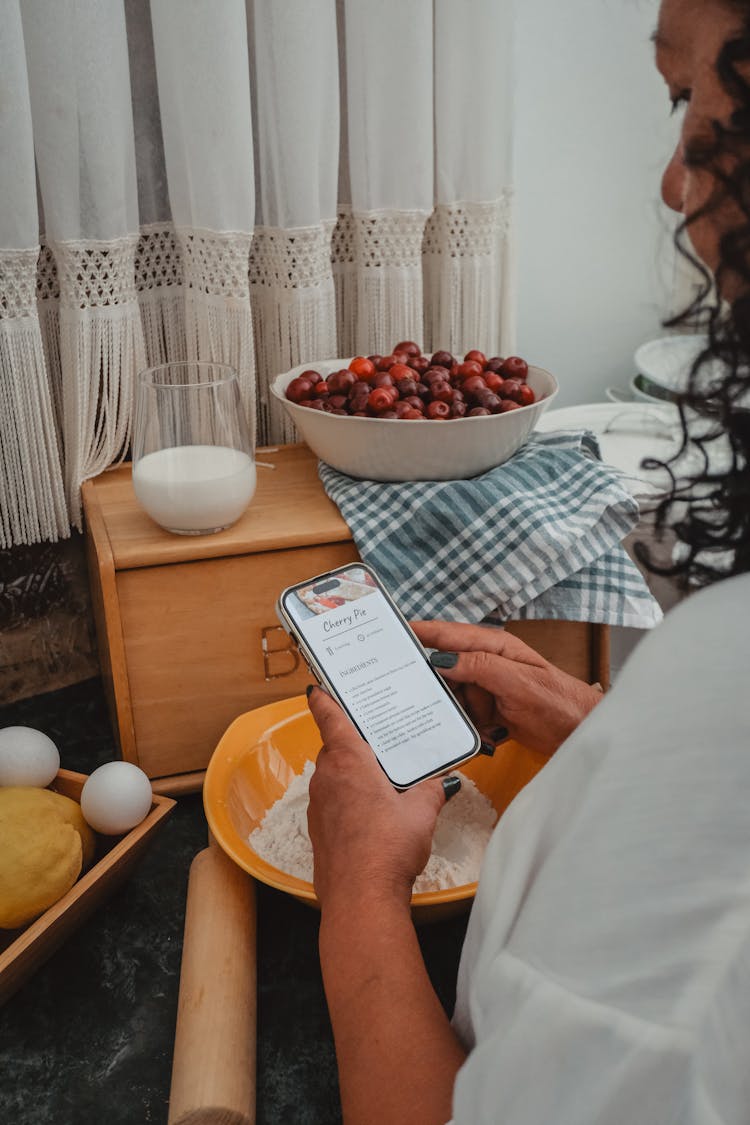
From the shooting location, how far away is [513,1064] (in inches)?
15.2

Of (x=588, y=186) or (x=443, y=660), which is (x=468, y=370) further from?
(x=588, y=186)

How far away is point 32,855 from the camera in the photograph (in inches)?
28.5

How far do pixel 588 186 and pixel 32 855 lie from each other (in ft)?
4.11

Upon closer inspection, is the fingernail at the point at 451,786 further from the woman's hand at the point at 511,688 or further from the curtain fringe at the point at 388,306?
the curtain fringe at the point at 388,306

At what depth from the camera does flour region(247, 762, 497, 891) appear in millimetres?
744

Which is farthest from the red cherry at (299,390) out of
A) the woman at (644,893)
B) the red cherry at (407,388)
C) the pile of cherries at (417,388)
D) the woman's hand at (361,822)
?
the woman at (644,893)

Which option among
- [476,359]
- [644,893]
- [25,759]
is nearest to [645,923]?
[644,893]

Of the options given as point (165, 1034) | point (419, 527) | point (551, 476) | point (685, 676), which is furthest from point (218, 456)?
point (685, 676)

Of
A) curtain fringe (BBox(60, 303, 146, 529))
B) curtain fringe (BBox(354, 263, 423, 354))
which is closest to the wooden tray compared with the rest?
curtain fringe (BBox(60, 303, 146, 529))

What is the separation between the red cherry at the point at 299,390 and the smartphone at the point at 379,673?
28cm

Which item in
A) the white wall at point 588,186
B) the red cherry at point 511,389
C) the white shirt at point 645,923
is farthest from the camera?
the white wall at point 588,186

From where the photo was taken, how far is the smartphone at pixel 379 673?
2.49 feet

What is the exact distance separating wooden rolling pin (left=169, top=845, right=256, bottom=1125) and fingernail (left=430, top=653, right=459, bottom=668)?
9.0 inches

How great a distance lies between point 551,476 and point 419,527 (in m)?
0.16
